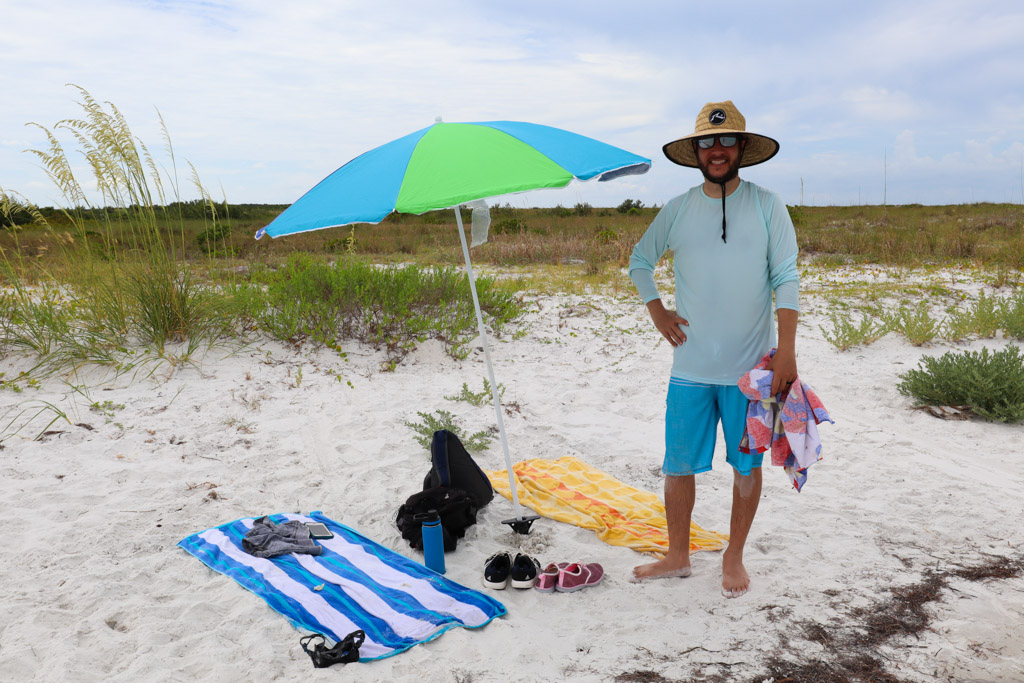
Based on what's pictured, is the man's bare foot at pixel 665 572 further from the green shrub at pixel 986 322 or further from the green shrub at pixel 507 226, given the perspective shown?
the green shrub at pixel 507 226

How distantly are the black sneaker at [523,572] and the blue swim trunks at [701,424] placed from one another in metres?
0.80

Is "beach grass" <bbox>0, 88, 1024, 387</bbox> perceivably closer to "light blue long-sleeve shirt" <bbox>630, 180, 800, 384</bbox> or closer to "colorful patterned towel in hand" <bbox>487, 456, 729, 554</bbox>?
"colorful patterned towel in hand" <bbox>487, 456, 729, 554</bbox>

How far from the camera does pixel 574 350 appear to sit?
7320 mm

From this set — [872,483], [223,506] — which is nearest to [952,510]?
[872,483]

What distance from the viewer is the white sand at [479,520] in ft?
8.58

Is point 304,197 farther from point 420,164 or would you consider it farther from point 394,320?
point 394,320

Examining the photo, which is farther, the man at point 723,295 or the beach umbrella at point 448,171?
the man at point 723,295

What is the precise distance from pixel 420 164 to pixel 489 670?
2.01m

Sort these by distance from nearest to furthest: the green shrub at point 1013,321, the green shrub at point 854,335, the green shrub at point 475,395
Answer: the green shrub at point 475,395 → the green shrub at point 1013,321 → the green shrub at point 854,335

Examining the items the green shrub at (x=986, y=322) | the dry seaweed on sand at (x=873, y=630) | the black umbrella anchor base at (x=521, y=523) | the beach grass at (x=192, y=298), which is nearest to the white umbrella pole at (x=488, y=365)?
the black umbrella anchor base at (x=521, y=523)

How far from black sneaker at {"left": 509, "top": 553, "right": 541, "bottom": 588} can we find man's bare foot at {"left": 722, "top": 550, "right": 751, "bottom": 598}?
868mm

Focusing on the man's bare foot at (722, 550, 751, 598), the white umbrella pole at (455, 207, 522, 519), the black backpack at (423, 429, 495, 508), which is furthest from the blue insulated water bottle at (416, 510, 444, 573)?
the man's bare foot at (722, 550, 751, 598)

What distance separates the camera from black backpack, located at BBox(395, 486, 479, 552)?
3521 mm

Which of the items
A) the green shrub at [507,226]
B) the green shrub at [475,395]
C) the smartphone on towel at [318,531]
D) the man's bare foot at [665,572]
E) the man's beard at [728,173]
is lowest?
the man's bare foot at [665,572]
